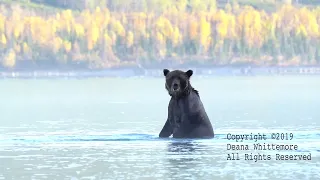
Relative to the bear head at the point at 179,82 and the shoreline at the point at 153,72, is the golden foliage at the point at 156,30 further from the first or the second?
the bear head at the point at 179,82

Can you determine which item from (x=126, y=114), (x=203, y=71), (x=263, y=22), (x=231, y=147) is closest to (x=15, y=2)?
(x=263, y=22)

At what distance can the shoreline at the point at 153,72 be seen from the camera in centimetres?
13562

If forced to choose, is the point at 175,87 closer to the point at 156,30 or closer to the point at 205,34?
the point at 205,34

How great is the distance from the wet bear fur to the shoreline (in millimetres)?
106488

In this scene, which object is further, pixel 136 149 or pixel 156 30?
pixel 156 30

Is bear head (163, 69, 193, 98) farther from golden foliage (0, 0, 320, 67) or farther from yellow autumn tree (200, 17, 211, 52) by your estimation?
yellow autumn tree (200, 17, 211, 52)

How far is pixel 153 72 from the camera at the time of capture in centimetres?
14075

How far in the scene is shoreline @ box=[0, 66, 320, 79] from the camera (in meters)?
136

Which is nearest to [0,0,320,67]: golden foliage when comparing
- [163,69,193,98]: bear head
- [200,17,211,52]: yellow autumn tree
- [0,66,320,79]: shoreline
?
[200,17,211,52]: yellow autumn tree

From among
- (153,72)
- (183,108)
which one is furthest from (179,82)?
(153,72)

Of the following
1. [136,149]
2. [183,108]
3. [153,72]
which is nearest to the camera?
[136,149]

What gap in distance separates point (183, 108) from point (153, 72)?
378ft

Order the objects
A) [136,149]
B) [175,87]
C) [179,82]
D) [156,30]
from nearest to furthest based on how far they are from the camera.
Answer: [136,149], [175,87], [179,82], [156,30]

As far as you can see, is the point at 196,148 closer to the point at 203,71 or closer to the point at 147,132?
the point at 147,132
